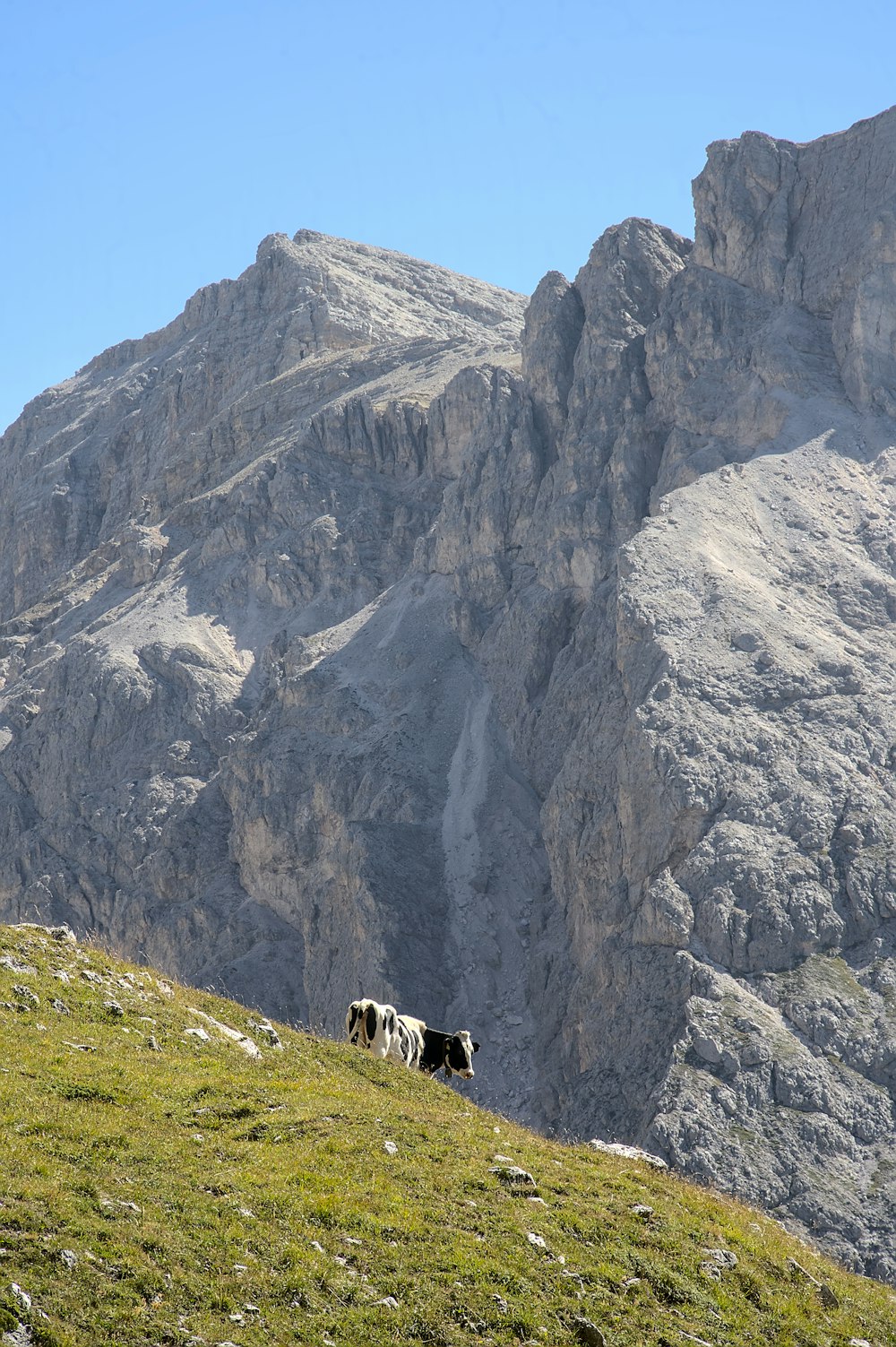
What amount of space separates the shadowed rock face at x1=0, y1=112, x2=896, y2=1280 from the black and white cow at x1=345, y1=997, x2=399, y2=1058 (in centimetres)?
3903

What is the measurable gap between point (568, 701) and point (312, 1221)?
3421 inches

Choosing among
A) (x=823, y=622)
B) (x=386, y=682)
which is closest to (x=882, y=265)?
(x=823, y=622)

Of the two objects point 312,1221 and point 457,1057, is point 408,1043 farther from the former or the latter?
point 312,1221

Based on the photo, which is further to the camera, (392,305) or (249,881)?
(392,305)

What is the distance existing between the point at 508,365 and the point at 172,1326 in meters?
125

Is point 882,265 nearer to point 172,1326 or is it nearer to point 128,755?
point 128,755

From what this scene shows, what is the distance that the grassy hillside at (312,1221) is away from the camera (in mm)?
14969

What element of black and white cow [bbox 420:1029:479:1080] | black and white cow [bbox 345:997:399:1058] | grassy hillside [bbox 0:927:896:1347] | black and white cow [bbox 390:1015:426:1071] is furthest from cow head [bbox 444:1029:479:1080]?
grassy hillside [bbox 0:927:896:1347]

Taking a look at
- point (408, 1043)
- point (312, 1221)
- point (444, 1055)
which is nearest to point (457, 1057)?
point (444, 1055)

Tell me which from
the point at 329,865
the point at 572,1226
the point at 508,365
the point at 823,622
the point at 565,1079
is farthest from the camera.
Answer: the point at 508,365

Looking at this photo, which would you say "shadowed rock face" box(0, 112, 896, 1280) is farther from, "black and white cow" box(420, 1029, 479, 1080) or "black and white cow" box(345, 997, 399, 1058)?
"black and white cow" box(345, 997, 399, 1058)

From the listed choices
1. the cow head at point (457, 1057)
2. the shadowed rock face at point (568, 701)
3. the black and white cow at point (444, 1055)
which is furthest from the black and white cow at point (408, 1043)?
the shadowed rock face at point (568, 701)

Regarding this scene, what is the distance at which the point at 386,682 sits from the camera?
373ft

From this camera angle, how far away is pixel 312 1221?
55.1 ft
